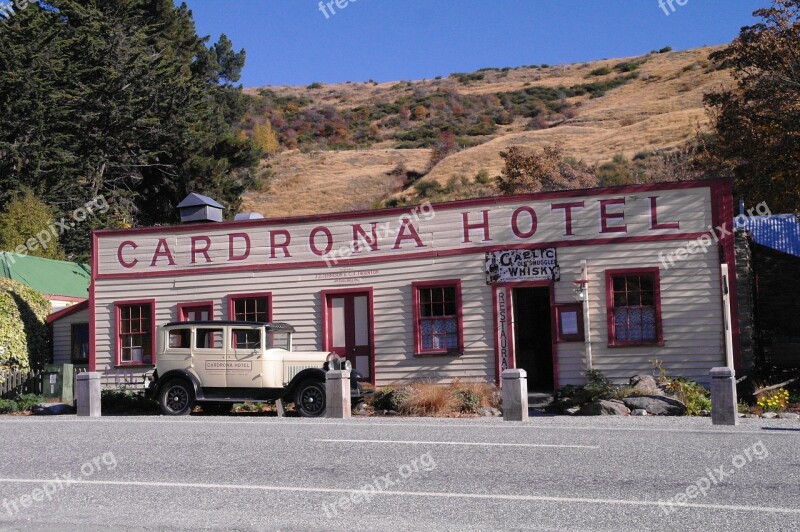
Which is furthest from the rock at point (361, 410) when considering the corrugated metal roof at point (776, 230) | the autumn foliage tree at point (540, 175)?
the autumn foliage tree at point (540, 175)

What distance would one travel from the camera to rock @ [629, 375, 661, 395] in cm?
1773

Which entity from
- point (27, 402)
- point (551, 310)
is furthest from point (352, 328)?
point (27, 402)

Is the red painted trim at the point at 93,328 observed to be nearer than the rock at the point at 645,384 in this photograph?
No

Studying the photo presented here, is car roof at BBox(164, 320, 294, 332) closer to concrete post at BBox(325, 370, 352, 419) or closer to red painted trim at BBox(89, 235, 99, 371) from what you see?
concrete post at BBox(325, 370, 352, 419)

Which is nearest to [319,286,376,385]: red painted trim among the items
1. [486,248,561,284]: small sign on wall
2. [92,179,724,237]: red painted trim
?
[92,179,724,237]: red painted trim

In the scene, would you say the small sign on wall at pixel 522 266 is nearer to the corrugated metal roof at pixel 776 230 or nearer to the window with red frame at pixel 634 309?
the window with red frame at pixel 634 309

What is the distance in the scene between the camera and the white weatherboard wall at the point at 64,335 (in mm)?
25734

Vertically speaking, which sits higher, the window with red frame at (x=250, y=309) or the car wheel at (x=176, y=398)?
the window with red frame at (x=250, y=309)

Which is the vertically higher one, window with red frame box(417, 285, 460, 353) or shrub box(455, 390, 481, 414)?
window with red frame box(417, 285, 460, 353)

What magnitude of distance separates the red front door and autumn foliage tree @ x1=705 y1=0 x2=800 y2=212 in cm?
1432

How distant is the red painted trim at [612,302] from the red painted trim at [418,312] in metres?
3.23

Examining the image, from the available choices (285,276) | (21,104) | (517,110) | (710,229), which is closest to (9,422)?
(285,276)

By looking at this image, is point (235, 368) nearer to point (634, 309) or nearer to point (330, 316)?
point (330, 316)

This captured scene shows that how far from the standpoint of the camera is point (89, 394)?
737 inches
